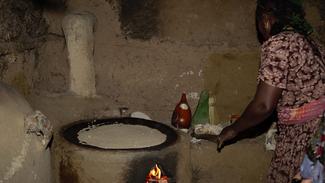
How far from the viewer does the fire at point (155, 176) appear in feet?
9.00

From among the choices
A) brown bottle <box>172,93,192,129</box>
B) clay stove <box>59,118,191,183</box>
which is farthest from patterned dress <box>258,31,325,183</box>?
brown bottle <box>172,93,192,129</box>

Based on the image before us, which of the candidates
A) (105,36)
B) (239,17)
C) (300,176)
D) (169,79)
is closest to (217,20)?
(239,17)

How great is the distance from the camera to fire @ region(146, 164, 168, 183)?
274 centimetres

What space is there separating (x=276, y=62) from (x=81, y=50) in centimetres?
183

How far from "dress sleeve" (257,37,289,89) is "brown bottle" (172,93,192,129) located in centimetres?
135

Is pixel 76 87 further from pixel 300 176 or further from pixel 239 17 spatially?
pixel 300 176

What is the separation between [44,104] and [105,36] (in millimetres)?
834

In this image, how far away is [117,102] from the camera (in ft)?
13.2

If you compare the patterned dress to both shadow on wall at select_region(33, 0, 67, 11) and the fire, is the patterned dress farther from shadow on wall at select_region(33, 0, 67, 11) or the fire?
shadow on wall at select_region(33, 0, 67, 11)

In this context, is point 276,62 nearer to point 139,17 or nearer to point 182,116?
point 182,116

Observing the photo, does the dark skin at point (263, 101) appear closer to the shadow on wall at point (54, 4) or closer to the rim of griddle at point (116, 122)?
the rim of griddle at point (116, 122)

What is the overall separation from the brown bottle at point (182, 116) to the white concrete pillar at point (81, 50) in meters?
0.78

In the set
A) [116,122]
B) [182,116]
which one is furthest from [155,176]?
[182,116]

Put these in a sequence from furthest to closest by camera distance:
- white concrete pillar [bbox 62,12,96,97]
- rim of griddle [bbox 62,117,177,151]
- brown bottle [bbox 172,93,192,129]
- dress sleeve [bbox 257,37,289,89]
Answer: brown bottle [bbox 172,93,192,129] < white concrete pillar [bbox 62,12,96,97] < rim of griddle [bbox 62,117,177,151] < dress sleeve [bbox 257,37,289,89]
